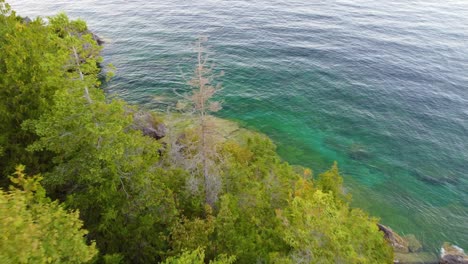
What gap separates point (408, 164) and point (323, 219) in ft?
98.6

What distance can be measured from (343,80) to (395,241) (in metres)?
33.6

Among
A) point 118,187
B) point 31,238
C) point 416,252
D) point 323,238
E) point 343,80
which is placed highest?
point 31,238

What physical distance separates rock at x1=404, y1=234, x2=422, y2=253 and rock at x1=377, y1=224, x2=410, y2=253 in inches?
16.5

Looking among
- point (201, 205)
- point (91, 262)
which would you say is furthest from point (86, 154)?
point (201, 205)

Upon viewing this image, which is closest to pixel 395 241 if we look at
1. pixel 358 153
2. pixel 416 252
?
pixel 416 252

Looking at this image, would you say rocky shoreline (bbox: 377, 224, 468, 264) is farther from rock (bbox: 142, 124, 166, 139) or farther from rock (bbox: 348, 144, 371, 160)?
rock (bbox: 142, 124, 166, 139)

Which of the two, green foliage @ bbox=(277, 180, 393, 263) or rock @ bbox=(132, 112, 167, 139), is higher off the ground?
green foliage @ bbox=(277, 180, 393, 263)

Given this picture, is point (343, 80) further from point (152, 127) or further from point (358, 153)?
point (152, 127)

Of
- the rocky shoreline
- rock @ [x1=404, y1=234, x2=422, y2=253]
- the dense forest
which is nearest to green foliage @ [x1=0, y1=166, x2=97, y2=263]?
the dense forest

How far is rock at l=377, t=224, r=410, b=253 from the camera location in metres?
30.3

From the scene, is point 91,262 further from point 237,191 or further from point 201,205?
point 237,191

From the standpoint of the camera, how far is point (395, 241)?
30656 millimetres

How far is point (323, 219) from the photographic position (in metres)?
16.2

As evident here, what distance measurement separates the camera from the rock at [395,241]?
3031 centimetres
